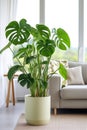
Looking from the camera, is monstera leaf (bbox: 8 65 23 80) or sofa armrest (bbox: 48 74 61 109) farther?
sofa armrest (bbox: 48 74 61 109)

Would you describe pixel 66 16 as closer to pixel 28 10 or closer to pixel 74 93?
pixel 28 10

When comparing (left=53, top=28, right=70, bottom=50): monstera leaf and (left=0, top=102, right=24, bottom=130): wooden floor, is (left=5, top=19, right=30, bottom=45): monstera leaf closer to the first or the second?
(left=53, top=28, right=70, bottom=50): monstera leaf

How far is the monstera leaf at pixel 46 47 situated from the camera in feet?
11.9

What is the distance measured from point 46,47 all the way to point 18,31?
0.44m

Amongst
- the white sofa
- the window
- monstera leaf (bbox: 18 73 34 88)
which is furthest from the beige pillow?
monstera leaf (bbox: 18 73 34 88)

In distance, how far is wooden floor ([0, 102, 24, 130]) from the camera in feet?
12.0

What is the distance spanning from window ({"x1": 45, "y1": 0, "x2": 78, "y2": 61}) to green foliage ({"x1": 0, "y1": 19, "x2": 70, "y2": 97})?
1.96 m

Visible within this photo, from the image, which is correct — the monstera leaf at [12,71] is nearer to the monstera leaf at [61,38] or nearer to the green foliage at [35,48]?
the green foliage at [35,48]

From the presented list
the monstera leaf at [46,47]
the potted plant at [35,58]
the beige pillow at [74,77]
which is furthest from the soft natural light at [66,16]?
the monstera leaf at [46,47]

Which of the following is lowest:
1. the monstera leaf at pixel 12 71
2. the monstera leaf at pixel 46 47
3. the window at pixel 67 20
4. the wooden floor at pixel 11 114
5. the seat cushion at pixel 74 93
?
the wooden floor at pixel 11 114

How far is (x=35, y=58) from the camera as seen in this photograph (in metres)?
3.73

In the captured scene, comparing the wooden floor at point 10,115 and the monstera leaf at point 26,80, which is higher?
the monstera leaf at point 26,80

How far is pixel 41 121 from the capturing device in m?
3.73

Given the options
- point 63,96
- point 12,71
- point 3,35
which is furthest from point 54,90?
point 3,35
